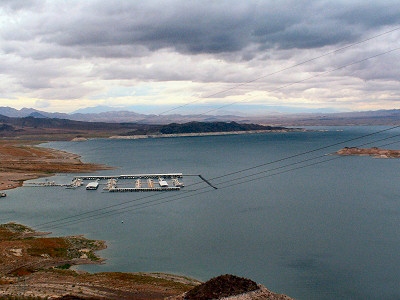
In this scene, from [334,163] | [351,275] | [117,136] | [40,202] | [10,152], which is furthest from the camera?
[117,136]

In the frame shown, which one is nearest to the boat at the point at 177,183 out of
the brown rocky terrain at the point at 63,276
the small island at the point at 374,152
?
the brown rocky terrain at the point at 63,276

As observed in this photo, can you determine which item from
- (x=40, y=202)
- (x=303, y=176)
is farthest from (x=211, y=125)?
(x=40, y=202)

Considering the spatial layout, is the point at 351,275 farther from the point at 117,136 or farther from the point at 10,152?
the point at 117,136

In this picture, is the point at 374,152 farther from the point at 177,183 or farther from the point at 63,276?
the point at 63,276

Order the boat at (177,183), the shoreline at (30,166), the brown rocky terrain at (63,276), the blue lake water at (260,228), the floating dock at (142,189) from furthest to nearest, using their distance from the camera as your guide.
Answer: the shoreline at (30,166) < the boat at (177,183) < the floating dock at (142,189) < the blue lake water at (260,228) < the brown rocky terrain at (63,276)

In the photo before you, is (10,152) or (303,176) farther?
(10,152)

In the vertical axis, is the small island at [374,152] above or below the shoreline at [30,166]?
above

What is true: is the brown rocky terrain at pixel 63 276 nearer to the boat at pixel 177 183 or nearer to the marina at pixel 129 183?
the marina at pixel 129 183

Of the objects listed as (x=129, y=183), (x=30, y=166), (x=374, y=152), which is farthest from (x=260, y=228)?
(x=374, y=152)
